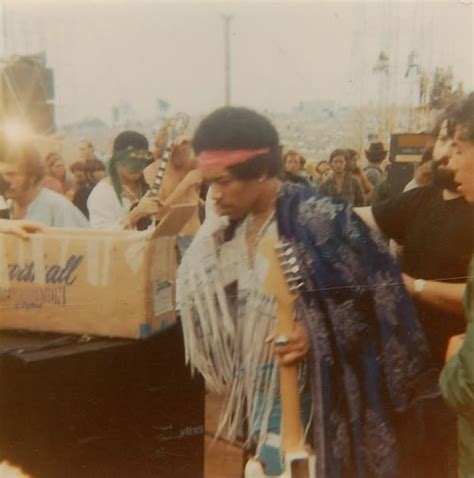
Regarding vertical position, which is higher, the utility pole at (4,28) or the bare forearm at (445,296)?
the utility pole at (4,28)

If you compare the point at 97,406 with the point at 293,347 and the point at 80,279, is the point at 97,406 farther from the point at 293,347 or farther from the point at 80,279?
the point at 293,347

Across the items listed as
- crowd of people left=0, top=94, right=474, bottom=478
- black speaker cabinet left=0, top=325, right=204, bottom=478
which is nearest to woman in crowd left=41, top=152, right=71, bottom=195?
crowd of people left=0, top=94, right=474, bottom=478

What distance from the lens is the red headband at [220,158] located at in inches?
111

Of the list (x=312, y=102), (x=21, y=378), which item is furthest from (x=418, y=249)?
(x=21, y=378)

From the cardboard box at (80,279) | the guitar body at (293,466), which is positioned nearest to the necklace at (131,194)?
the cardboard box at (80,279)

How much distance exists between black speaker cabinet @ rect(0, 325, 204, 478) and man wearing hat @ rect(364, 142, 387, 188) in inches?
35.9

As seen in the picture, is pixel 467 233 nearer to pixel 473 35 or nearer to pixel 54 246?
pixel 473 35

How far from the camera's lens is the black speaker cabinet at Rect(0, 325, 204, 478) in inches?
112

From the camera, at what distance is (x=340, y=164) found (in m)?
2.98

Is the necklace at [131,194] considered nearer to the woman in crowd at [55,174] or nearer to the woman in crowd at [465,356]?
the woman in crowd at [55,174]

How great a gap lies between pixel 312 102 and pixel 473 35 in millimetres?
710

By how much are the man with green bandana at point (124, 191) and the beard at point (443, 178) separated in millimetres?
1079

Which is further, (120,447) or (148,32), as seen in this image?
(120,447)

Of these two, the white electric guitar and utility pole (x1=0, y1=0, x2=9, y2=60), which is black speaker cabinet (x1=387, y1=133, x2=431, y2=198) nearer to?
the white electric guitar
